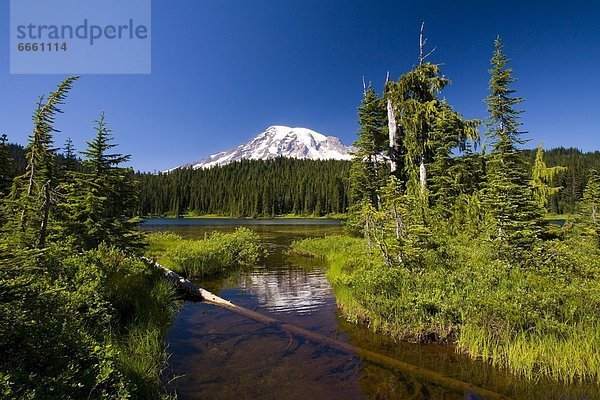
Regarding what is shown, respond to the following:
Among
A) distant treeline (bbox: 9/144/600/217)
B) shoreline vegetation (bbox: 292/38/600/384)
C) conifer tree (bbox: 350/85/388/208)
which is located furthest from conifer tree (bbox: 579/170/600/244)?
distant treeline (bbox: 9/144/600/217)

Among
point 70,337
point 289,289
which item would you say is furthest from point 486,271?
point 70,337

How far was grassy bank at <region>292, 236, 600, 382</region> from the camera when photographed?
7.58m

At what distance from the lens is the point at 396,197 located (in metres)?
12.7

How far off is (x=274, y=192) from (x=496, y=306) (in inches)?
5657

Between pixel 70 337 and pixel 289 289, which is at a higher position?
pixel 70 337

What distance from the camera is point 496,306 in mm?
8516

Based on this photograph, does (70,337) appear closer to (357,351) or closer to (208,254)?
(357,351)

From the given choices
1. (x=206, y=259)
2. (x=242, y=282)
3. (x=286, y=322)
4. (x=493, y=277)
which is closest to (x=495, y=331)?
(x=493, y=277)

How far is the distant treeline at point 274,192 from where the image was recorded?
122312 mm

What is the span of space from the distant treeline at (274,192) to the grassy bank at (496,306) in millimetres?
100394

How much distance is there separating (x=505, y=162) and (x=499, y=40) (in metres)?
8.71

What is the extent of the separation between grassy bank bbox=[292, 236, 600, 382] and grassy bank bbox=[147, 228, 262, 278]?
1131 cm

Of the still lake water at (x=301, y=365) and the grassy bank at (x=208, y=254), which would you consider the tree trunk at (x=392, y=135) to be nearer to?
the grassy bank at (x=208, y=254)

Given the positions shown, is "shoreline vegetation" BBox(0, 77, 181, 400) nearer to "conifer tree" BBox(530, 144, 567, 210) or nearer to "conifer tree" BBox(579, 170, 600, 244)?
"conifer tree" BBox(579, 170, 600, 244)
